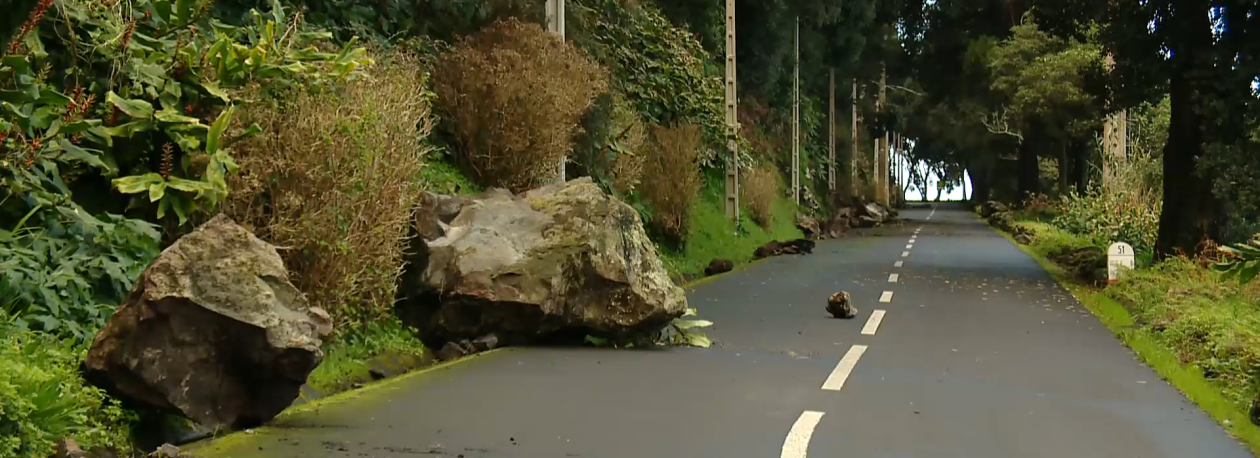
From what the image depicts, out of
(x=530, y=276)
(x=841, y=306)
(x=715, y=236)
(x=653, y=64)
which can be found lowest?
(x=715, y=236)

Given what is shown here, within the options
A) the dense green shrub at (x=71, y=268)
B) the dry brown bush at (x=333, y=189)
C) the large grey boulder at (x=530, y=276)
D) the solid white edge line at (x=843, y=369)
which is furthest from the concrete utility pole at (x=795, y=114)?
the dense green shrub at (x=71, y=268)

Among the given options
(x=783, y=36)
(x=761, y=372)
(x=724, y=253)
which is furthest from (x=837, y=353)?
(x=783, y=36)

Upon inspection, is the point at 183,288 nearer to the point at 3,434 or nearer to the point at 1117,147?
the point at 3,434

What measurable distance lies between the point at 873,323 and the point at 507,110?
5.05 meters

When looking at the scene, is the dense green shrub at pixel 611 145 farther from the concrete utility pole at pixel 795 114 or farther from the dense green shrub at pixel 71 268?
the concrete utility pole at pixel 795 114

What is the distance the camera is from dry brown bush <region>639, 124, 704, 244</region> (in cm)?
2292

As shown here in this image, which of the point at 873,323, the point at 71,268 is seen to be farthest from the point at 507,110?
the point at 71,268

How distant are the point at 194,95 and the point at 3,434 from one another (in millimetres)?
3597

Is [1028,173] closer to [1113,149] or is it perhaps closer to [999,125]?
[999,125]

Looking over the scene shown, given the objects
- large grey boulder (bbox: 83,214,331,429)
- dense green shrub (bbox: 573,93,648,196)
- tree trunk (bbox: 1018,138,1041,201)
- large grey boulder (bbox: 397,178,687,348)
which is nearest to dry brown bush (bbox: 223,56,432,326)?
large grey boulder (bbox: 397,178,687,348)

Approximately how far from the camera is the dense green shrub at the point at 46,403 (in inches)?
199

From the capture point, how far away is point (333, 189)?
8.57 m

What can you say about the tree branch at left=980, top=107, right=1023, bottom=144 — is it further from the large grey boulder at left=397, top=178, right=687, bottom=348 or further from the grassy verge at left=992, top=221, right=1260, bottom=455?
the large grey boulder at left=397, top=178, right=687, bottom=348

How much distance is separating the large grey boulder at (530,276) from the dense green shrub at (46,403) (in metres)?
4.35
